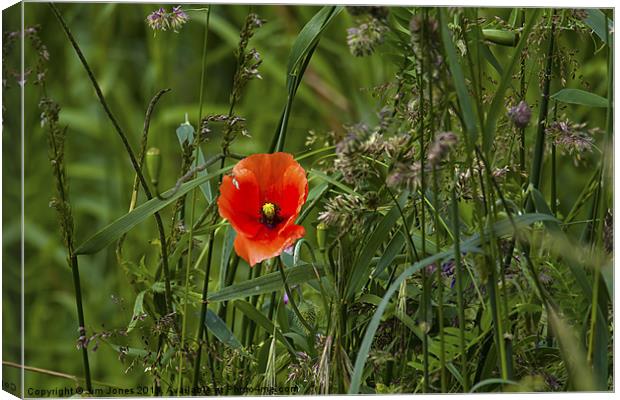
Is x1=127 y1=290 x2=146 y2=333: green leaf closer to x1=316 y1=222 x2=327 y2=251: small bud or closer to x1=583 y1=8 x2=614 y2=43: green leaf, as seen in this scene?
x1=316 y1=222 x2=327 y2=251: small bud

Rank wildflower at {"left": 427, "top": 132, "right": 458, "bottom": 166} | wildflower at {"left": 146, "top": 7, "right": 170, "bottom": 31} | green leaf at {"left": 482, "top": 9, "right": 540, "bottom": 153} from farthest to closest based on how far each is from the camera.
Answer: wildflower at {"left": 146, "top": 7, "right": 170, "bottom": 31}
green leaf at {"left": 482, "top": 9, "right": 540, "bottom": 153}
wildflower at {"left": 427, "top": 132, "right": 458, "bottom": 166}

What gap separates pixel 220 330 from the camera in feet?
3.85

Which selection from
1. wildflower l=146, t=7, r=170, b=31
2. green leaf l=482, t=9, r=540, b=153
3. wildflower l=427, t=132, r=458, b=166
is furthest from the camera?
wildflower l=146, t=7, r=170, b=31

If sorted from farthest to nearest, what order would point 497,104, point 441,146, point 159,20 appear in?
point 159,20, point 497,104, point 441,146

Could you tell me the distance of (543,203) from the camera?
1.10 metres

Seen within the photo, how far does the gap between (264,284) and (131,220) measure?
139mm

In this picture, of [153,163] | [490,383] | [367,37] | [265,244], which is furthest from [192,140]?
[490,383]

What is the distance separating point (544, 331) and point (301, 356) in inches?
9.5

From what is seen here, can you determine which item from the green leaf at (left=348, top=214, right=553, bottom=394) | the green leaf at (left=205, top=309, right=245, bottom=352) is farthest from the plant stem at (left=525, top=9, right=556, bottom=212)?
the green leaf at (left=205, top=309, right=245, bottom=352)

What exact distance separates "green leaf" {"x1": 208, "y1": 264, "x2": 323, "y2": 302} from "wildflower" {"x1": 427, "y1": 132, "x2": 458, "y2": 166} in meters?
0.23

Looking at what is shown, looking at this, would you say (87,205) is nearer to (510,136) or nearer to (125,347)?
(125,347)

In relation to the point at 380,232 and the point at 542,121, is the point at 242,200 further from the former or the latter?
the point at 542,121

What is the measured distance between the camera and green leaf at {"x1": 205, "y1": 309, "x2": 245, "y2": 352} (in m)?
1.17

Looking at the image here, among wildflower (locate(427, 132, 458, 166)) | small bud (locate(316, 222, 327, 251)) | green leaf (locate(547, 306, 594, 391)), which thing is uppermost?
wildflower (locate(427, 132, 458, 166))
